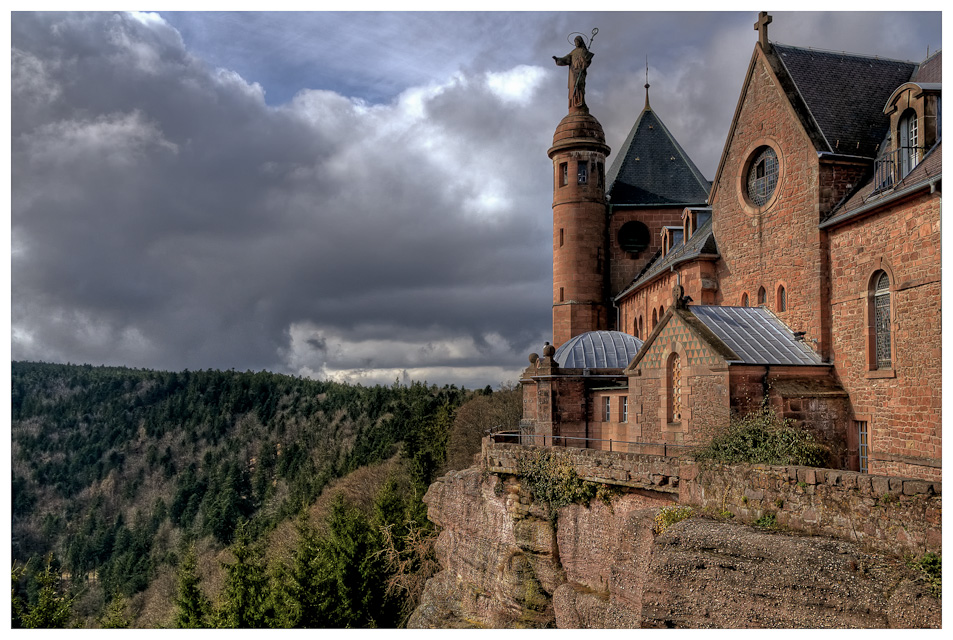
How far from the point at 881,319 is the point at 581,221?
21.7m

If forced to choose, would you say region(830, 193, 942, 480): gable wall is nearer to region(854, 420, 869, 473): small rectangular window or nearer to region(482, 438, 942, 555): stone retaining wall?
region(854, 420, 869, 473): small rectangular window

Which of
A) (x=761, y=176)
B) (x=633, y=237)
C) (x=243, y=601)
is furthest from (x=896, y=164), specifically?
(x=243, y=601)

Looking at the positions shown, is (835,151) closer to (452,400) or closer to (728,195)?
(728,195)

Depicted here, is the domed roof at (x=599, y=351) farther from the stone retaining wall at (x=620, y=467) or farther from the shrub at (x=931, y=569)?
the shrub at (x=931, y=569)

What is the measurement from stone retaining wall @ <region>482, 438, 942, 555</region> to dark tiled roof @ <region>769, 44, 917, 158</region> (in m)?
10.1

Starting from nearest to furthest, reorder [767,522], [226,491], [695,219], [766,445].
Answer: [767,522] → [766,445] → [695,219] → [226,491]

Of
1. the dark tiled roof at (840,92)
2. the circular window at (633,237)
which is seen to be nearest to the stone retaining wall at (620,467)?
the dark tiled roof at (840,92)

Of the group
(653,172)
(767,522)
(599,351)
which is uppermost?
(653,172)

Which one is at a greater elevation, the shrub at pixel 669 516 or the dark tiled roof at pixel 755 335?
the dark tiled roof at pixel 755 335

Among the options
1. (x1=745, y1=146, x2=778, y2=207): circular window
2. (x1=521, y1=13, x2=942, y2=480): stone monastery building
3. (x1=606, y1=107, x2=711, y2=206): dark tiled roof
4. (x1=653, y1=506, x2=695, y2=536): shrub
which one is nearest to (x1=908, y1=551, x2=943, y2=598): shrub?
(x1=653, y1=506, x2=695, y2=536): shrub

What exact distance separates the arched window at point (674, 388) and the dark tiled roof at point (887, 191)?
5206mm

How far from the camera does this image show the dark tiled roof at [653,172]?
43406 millimetres

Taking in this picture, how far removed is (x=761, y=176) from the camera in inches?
987

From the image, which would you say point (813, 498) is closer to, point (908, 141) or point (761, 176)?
point (908, 141)
